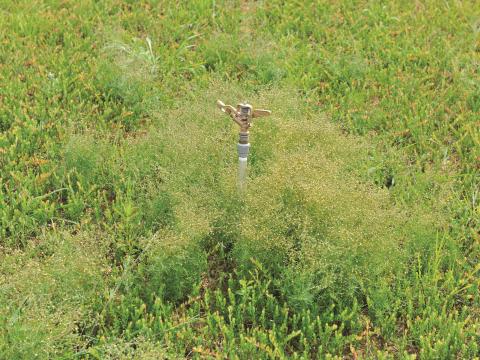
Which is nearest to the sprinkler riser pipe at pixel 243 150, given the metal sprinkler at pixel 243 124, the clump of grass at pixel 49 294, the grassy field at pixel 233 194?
the metal sprinkler at pixel 243 124

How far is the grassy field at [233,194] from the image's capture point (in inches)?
152

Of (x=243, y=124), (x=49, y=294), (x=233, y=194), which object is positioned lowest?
(x=49, y=294)

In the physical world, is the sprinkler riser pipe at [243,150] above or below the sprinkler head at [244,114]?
below

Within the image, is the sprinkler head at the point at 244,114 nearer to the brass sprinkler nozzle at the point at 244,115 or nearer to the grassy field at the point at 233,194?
the brass sprinkler nozzle at the point at 244,115

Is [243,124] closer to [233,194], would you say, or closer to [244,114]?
[244,114]

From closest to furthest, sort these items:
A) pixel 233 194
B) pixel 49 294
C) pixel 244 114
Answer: pixel 49 294 < pixel 244 114 < pixel 233 194

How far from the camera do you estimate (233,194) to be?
14.3 ft

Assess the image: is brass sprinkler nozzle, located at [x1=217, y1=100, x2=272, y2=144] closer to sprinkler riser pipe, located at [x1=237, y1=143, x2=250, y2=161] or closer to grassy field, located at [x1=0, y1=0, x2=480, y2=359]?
sprinkler riser pipe, located at [x1=237, y1=143, x2=250, y2=161]

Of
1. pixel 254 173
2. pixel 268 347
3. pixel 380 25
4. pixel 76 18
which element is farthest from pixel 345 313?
pixel 76 18

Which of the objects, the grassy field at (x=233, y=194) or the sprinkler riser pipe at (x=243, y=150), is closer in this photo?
the grassy field at (x=233, y=194)

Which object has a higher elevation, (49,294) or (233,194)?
(233,194)

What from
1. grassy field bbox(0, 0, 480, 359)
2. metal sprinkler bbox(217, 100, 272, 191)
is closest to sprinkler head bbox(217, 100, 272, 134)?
metal sprinkler bbox(217, 100, 272, 191)

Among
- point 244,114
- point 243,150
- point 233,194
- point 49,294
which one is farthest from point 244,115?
point 49,294

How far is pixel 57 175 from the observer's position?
508 cm
